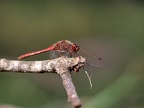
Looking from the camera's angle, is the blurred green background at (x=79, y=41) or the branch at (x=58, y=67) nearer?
Answer: the branch at (x=58, y=67)

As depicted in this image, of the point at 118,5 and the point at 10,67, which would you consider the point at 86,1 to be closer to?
the point at 118,5

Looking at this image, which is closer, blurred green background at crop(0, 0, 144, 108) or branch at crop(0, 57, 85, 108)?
branch at crop(0, 57, 85, 108)

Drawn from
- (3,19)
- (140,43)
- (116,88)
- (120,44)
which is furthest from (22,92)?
(3,19)

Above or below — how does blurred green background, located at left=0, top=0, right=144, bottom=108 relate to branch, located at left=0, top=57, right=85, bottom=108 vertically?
above

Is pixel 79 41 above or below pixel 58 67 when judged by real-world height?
above
